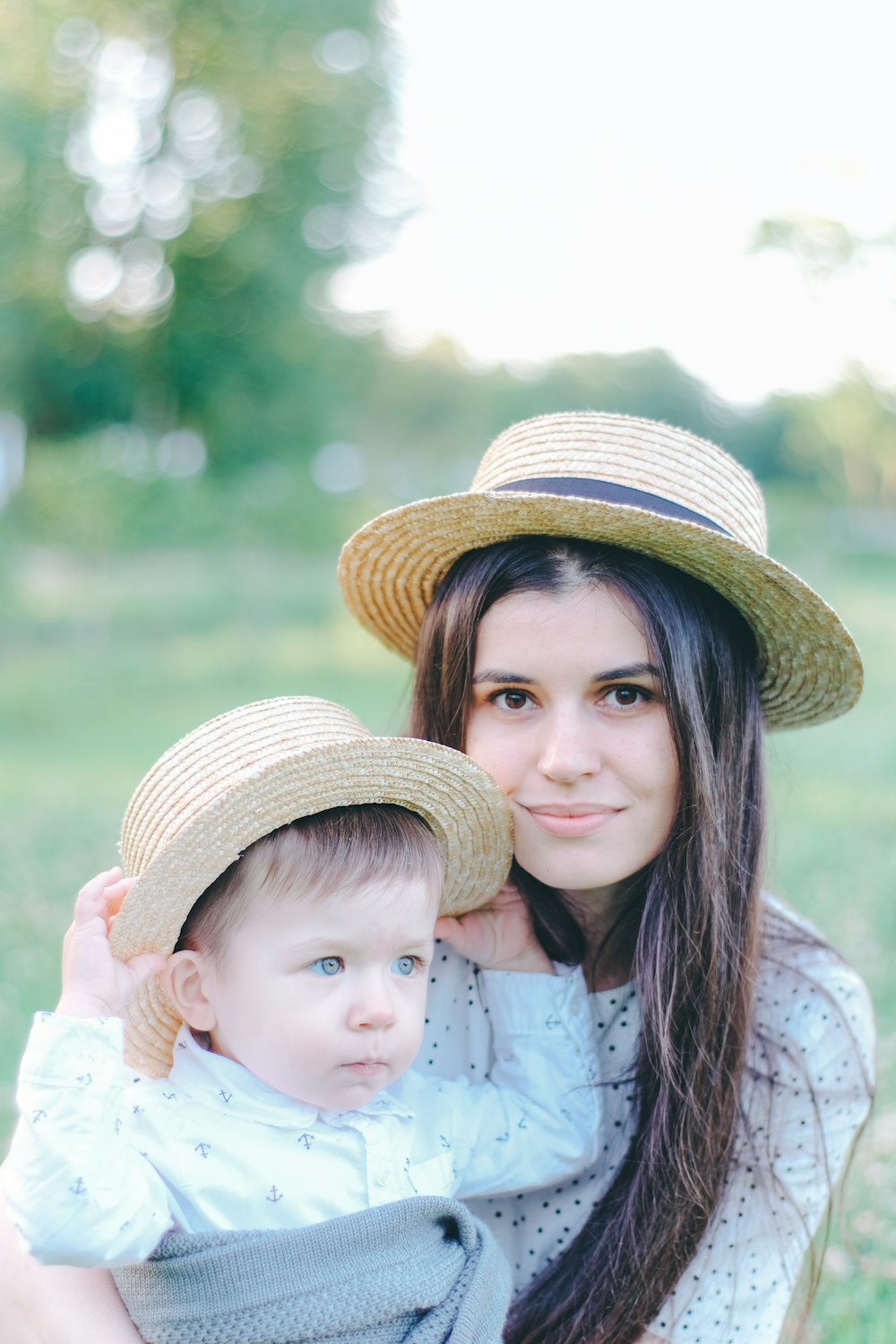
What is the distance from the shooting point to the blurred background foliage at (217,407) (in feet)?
48.6

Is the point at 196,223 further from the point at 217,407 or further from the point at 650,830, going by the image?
the point at 650,830

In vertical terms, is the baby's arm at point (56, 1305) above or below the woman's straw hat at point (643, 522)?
below

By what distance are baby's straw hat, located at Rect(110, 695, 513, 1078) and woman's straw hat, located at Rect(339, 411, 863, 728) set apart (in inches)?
16.8

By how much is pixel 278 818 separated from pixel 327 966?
230mm

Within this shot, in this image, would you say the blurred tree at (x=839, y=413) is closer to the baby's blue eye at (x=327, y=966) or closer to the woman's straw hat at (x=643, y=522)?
the woman's straw hat at (x=643, y=522)

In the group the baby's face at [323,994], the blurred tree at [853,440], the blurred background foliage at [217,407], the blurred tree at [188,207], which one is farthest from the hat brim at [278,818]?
the blurred tree at [853,440]

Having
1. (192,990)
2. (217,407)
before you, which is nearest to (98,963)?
(192,990)

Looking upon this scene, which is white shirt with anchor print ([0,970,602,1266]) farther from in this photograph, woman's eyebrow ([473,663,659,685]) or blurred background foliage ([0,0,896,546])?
blurred background foliage ([0,0,896,546])

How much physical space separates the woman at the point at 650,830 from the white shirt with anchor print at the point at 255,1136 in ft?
0.45

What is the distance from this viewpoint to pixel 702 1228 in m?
2.29

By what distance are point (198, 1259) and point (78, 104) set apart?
2526 centimetres

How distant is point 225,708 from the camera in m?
13.3

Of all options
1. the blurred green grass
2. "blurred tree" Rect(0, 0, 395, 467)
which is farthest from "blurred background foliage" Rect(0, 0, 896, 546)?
the blurred green grass

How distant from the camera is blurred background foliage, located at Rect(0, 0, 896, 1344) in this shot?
14828 mm
